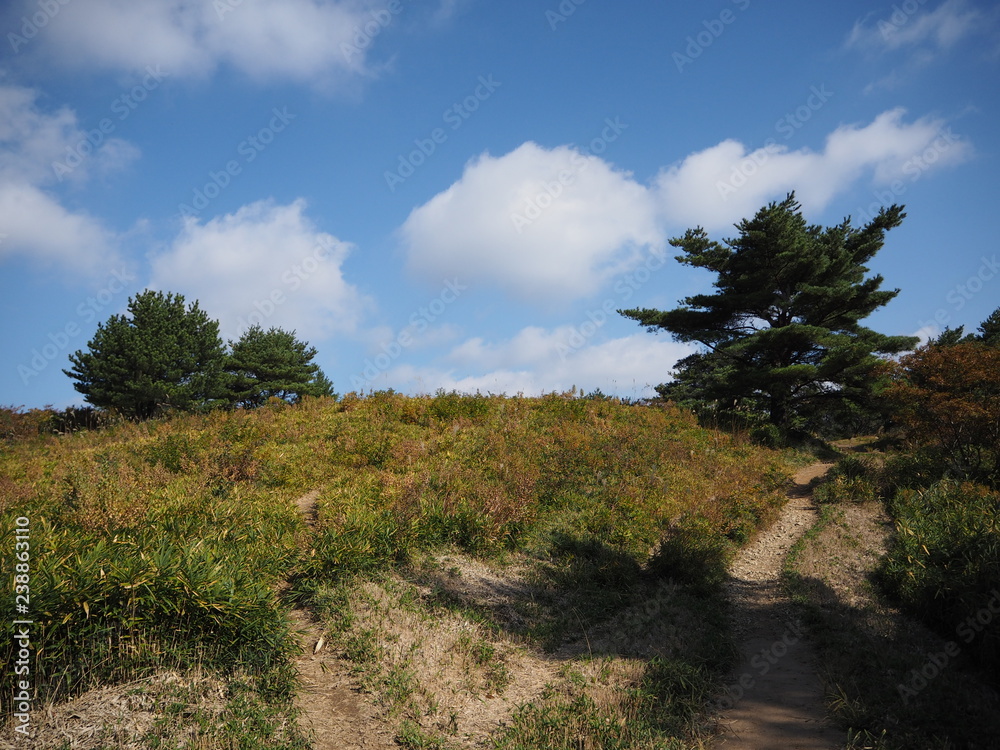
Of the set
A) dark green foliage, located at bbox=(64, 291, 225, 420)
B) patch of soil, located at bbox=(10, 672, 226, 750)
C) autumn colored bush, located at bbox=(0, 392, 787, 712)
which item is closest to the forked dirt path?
autumn colored bush, located at bbox=(0, 392, 787, 712)

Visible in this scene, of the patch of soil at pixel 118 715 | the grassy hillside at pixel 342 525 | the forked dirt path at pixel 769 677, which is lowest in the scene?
the forked dirt path at pixel 769 677

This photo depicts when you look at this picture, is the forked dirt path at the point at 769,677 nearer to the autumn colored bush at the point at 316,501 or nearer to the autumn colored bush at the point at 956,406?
the autumn colored bush at the point at 316,501

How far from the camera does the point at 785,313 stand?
84.0 ft

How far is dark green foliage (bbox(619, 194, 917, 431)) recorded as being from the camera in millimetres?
23359

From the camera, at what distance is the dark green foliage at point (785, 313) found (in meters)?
23.4

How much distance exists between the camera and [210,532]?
8086 millimetres

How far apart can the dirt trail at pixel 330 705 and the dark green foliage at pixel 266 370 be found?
38.1m

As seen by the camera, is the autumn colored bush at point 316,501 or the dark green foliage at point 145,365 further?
the dark green foliage at point 145,365

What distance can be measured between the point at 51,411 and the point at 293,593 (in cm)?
2221

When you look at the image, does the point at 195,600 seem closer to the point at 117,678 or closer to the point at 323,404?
the point at 117,678

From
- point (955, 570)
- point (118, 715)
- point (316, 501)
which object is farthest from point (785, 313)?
point (118, 715)

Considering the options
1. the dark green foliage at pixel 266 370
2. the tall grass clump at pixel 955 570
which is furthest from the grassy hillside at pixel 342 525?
the dark green foliage at pixel 266 370

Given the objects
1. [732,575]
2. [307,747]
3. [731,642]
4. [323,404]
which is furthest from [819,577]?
[323,404]

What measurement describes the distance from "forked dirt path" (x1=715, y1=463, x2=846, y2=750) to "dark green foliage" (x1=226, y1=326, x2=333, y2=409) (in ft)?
125
